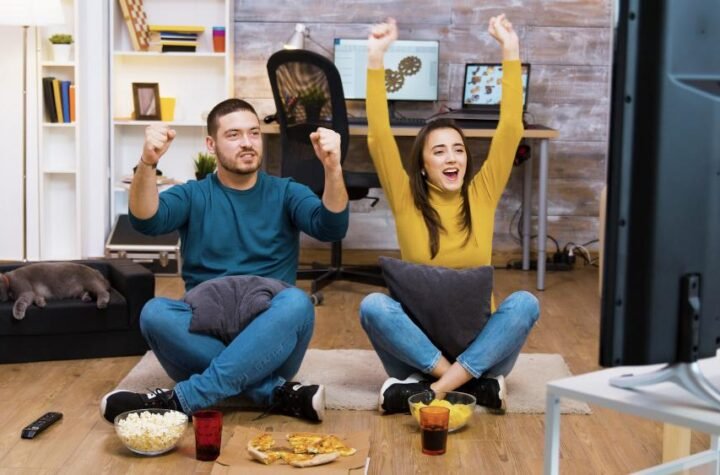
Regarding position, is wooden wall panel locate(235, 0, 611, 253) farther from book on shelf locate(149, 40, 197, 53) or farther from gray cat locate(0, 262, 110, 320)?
gray cat locate(0, 262, 110, 320)

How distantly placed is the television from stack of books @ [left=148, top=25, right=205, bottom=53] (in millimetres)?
4873

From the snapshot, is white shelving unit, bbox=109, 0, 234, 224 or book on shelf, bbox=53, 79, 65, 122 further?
white shelving unit, bbox=109, 0, 234, 224

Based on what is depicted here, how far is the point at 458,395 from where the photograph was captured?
3062mm

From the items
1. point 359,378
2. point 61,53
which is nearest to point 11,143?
point 61,53

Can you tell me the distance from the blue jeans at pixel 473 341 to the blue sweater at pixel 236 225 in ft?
0.88

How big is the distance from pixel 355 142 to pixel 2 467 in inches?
150

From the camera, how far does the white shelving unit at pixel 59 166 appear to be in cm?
596

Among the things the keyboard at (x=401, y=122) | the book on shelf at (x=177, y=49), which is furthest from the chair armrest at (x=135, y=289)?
the book on shelf at (x=177, y=49)

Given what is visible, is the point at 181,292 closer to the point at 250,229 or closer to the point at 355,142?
the point at 355,142

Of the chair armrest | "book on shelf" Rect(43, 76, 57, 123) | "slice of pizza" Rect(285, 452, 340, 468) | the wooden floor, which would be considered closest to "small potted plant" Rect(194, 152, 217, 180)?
"book on shelf" Rect(43, 76, 57, 123)

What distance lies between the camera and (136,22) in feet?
19.7

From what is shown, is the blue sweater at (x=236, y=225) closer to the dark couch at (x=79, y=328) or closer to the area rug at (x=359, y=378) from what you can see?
the area rug at (x=359, y=378)

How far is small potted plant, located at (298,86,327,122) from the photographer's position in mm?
5133

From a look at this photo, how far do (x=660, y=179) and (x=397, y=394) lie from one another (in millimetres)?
1919
